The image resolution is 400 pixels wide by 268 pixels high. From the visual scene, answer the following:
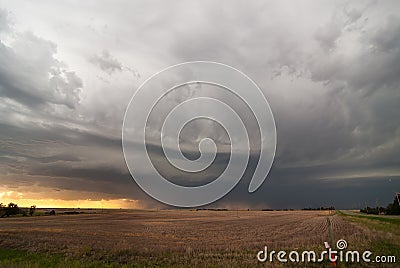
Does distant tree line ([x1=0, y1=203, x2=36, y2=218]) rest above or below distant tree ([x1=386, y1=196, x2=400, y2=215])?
below

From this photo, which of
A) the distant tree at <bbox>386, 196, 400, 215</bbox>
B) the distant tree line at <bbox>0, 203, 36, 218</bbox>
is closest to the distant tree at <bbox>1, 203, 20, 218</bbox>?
the distant tree line at <bbox>0, 203, 36, 218</bbox>

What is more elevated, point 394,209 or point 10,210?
point 394,209

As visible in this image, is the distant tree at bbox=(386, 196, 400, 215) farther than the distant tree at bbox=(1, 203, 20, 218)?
No

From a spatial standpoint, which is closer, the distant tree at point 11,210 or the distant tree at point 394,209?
the distant tree at point 394,209

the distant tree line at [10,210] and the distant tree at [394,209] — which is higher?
the distant tree at [394,209]

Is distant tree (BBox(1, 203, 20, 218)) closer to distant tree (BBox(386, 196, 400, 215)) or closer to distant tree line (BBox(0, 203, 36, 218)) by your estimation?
distant tree line (BBox(0, 203, 36, 218))

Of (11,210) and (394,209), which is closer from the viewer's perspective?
(394,209)

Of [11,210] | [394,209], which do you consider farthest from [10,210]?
[394,209]

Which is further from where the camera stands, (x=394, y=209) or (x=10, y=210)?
(x=10, y=210)

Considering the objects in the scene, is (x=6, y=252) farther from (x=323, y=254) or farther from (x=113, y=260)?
(x=323, y=254)

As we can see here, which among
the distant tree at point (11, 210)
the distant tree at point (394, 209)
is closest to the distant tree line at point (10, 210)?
the distant tree at point (11, 210)

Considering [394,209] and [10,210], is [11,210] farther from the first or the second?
[394,209]

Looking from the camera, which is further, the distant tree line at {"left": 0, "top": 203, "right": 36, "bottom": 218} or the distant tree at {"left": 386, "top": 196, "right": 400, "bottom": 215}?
the distant tree line at {"left": 0, "top": 203, "right": 36, "bottom": 218}

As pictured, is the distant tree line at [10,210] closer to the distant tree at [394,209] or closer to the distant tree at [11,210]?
the distant tree at [11,210]
